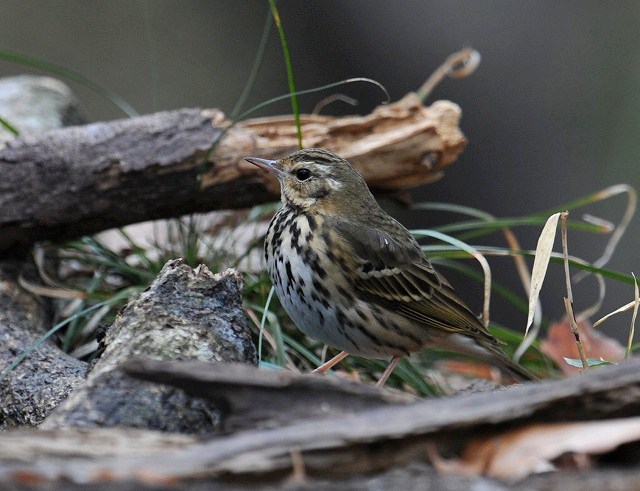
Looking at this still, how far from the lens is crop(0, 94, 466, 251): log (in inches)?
187

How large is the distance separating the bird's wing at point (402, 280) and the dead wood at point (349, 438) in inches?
69.1

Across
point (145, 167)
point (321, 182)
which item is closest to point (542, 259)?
point (321, 182)

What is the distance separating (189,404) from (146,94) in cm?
972

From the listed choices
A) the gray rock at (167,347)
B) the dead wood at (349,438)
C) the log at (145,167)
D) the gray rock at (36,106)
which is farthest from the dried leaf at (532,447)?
the gray rock at (36,106)

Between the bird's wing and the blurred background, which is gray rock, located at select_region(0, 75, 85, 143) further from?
→ the bird's wing

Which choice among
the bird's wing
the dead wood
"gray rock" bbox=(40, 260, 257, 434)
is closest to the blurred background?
the bird's wing

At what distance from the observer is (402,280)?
422 centimetres

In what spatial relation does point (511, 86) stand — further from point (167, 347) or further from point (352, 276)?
point (167, 347)

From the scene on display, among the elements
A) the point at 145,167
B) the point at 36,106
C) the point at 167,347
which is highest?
the point at 36,106

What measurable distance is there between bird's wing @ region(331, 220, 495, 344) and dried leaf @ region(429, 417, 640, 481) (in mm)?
1811

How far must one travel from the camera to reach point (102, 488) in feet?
6.15

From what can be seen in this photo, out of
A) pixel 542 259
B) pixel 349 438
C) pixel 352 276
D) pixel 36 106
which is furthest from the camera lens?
pixel 36 106

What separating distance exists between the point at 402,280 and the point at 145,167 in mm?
1504

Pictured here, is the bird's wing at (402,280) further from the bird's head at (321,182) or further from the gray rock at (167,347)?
the gray rock at (167,347)
